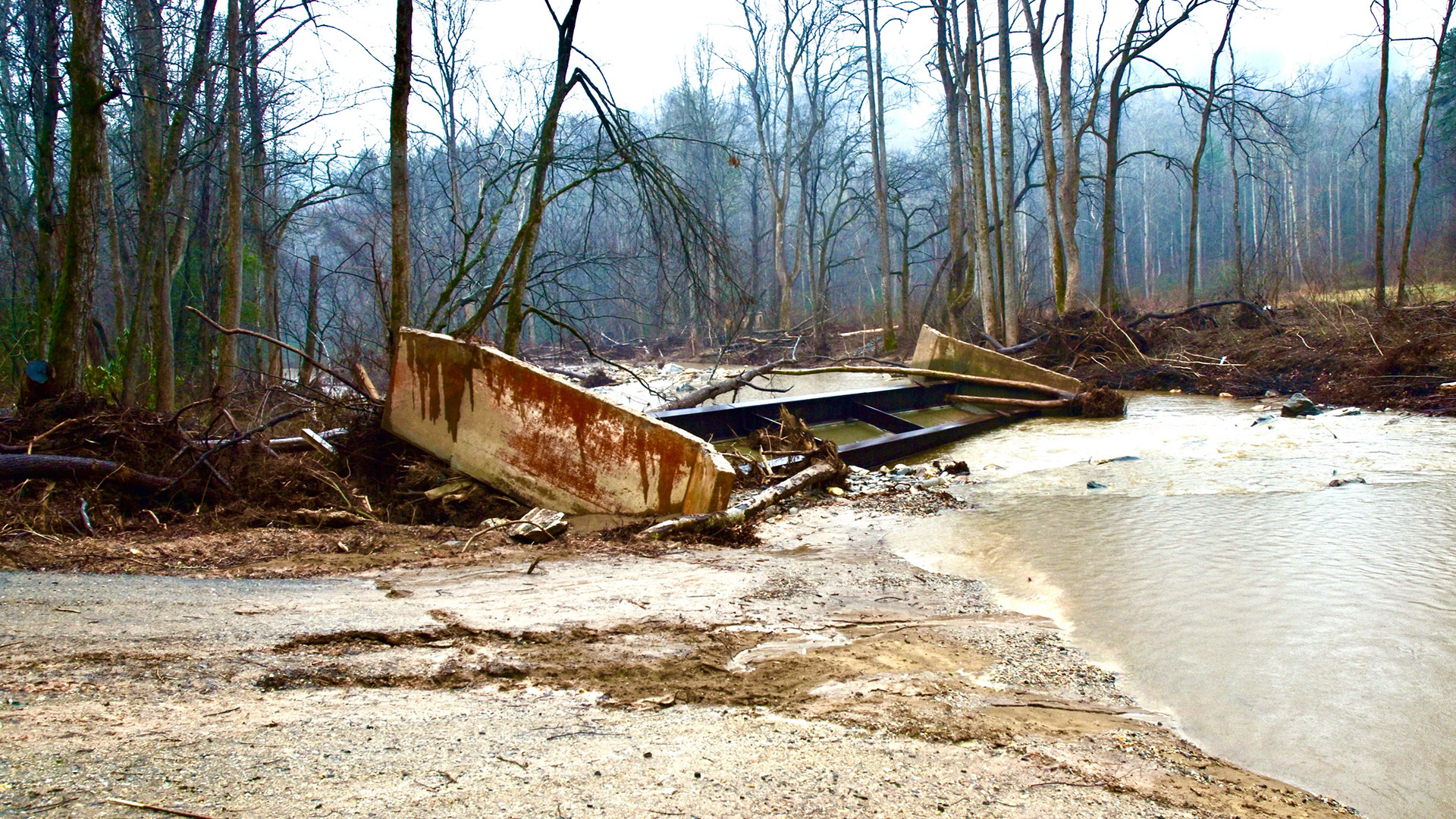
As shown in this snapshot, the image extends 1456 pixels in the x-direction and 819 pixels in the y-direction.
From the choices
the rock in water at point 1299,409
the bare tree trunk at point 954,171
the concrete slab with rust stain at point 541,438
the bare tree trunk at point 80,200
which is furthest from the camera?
the bare tree trunk at point 954,171

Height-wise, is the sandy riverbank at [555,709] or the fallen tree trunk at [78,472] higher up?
the fallen tree trunk at [78,472]

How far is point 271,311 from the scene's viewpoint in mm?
15844

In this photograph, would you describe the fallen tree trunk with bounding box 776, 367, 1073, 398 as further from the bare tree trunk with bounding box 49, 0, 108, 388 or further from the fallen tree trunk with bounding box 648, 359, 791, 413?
the bare tree trunk with bounding box 49, 0, 108, 388

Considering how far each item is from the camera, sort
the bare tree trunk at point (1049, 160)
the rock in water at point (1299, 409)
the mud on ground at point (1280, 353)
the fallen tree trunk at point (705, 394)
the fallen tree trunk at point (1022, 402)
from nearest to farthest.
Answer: the rock in water at point (1299, 409) → the fallen tree trunk at point (705, 394) → the mud on ground at point (1280, 353) → the fallen tree trunk at point (1022, 402) → the bare tree trunk at point (1049, 160)

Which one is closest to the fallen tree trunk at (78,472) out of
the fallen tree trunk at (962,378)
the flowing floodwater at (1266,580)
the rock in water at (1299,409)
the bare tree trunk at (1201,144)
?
the flowing floodwater at (1266,580)

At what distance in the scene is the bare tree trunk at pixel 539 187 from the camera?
855cm

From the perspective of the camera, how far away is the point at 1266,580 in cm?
467

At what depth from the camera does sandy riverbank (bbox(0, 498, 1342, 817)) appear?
6.90ft

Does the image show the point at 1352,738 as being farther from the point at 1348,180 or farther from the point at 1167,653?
the point at 1348,180

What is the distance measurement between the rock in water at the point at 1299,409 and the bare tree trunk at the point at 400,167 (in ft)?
35.1

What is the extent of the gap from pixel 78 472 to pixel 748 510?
4395 mm

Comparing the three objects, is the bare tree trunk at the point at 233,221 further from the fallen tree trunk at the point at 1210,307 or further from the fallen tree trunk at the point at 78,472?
the fallen tree trunk at the point at 1210,307

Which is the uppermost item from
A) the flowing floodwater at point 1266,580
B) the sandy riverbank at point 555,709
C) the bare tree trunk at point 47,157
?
the bare tree trunk at point 47,157

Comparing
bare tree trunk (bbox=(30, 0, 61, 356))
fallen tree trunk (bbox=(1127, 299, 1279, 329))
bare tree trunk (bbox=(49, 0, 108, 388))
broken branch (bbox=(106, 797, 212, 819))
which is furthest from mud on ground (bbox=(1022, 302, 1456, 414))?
bare tree trunk (bbox=(30, 0, 61, 356))
